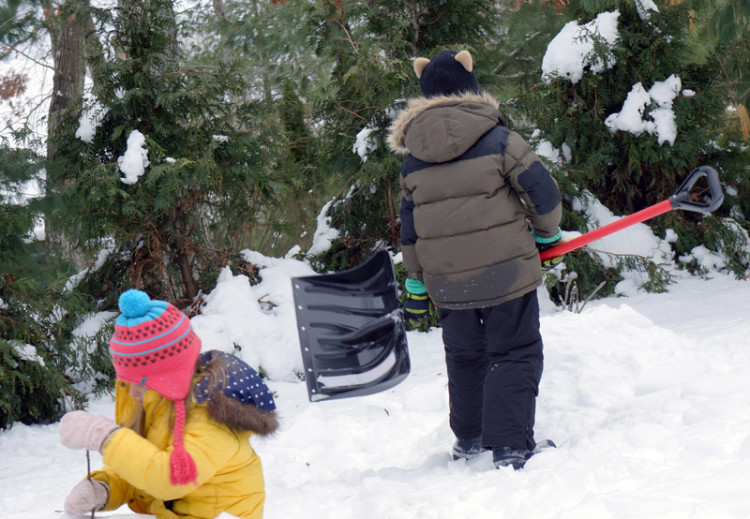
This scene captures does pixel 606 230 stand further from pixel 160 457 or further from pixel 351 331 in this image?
pixel 160 457

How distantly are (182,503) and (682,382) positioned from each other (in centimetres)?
235

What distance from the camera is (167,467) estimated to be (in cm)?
196

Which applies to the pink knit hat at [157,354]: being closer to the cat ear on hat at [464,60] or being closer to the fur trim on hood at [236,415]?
the fur trim on hood at [236,415]

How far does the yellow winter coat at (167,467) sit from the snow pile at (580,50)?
523 centimetres

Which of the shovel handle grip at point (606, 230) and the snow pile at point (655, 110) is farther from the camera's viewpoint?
the snow pile at point (655, 110)

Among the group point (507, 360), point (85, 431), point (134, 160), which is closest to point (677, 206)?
point (507, 360)

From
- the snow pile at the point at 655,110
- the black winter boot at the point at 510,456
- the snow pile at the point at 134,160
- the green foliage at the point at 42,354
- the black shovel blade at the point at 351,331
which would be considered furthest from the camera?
the snow pile at the point at 655,110

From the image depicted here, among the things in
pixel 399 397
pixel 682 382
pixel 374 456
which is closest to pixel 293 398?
pixel 399 397

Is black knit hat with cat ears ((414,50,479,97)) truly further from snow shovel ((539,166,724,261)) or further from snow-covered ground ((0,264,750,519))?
snow-covered ground ((0,264,750,519))

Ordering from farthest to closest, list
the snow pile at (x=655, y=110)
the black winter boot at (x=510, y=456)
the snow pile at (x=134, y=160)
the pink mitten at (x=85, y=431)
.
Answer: the snow pile at (x=655, y=110) → the snow pile at (x=134, y=160) → the black winter boot at (x=510, y=456) → the pink mitten at (x=85, y=431)

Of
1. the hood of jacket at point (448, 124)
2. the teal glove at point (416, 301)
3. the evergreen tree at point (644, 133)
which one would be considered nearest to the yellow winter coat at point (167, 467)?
the teal glove at point (416, 301)

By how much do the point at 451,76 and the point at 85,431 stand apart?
2044mm

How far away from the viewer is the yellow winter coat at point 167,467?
196cm

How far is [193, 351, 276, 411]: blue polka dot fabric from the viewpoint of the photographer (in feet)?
6.86
